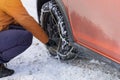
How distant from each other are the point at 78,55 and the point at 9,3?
1126 mm

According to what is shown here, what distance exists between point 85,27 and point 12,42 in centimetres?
96

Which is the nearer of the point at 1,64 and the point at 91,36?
the point at 91,36

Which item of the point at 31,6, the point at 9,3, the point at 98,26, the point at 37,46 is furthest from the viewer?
the point at 31,6

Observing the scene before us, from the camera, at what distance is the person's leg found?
389cm

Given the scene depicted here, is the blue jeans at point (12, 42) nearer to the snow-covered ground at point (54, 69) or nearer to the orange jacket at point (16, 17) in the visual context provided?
the orange jacket at point (16, 17)

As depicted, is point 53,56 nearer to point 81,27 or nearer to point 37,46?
point 37,46

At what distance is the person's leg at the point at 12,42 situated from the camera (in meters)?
3.89

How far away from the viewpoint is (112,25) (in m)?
2.95

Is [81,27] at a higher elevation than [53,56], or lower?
higher

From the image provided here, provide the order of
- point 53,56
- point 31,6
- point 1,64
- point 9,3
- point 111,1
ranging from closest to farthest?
point 111,1 < point 9,3 < point 1,64 < point 53,56 < point 31,6

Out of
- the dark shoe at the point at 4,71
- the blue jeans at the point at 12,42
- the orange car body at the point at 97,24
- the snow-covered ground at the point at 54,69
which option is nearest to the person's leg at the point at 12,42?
the blue jeans at the point at 12,42

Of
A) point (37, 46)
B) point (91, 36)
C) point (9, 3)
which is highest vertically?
point (9, 3)

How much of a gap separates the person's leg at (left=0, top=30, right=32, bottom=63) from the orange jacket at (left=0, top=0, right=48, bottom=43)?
8 cm

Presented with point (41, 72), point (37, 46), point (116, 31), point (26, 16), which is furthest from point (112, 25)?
point (37, 46)
